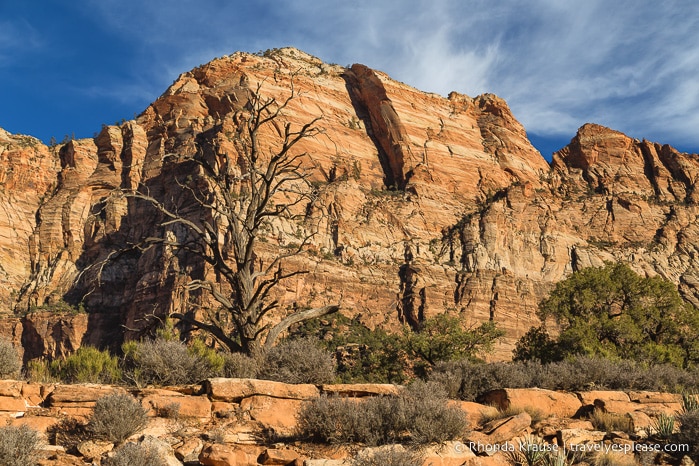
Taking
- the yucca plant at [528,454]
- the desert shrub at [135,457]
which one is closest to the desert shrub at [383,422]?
the yucca plant at [528,454]

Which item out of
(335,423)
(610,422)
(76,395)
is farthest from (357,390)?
(76,395)

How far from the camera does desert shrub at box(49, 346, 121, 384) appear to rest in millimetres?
12156

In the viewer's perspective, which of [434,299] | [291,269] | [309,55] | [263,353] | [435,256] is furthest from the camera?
[309,55]

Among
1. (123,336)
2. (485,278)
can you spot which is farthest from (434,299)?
(123,336)

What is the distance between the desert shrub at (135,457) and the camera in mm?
7660

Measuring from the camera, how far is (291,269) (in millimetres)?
76062

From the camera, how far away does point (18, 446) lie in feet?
26.0

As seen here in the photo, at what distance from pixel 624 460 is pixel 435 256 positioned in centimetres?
Result: 8181

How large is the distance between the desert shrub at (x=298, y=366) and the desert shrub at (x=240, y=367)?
193 millimetres

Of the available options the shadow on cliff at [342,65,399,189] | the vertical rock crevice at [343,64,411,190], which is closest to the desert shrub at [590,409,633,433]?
the vertical rock crevice at [343,64,411,190]

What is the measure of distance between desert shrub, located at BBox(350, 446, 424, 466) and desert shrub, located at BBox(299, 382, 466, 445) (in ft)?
1.86

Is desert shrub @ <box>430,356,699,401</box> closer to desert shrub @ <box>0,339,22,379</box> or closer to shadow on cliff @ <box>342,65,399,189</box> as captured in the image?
desert shrub @ <box>0,339,22,379</box>

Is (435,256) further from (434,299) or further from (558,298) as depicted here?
(558,298)

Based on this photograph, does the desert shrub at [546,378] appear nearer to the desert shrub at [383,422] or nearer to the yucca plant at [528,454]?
the yucca plant at [528,454]
